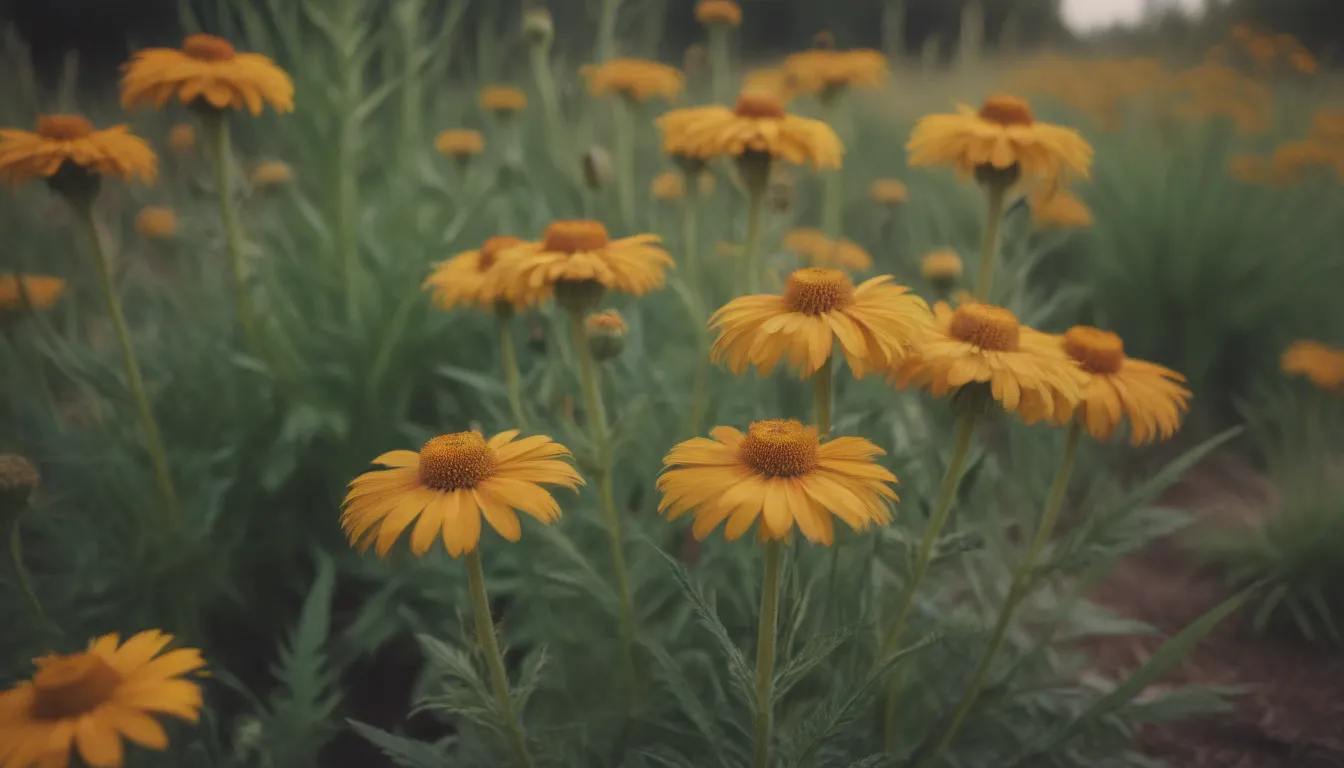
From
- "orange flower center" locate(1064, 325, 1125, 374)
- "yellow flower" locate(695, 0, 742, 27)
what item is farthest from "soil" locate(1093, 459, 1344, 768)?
"yellow flower" locate(695, 0, 742, 27)

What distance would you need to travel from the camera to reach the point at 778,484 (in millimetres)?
943

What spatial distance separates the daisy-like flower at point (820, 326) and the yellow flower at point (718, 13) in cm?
166

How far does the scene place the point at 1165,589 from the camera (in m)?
2.35

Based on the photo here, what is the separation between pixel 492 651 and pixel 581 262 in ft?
1.96

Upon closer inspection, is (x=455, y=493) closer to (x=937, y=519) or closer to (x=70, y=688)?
(x=70, y=688)

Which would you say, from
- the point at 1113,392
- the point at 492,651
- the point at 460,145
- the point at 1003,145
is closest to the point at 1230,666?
the point at 1113,392

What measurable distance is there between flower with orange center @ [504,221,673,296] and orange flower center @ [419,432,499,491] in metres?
0.34

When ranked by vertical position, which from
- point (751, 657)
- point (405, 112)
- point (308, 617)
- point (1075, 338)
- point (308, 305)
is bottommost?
point (751, 657)

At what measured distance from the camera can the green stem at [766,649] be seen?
3.20 ft

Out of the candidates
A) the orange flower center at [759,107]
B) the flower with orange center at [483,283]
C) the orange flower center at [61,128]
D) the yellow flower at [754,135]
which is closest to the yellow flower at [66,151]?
the orange flower center at [61,128]

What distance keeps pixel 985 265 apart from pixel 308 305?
5.94ft

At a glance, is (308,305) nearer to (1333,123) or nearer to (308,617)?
(308,617)

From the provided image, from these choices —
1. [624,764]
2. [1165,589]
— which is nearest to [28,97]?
[624,764]

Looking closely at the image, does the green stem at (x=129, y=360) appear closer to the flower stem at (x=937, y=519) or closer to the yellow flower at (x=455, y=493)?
the yellow flower at (x=455, y=493)
